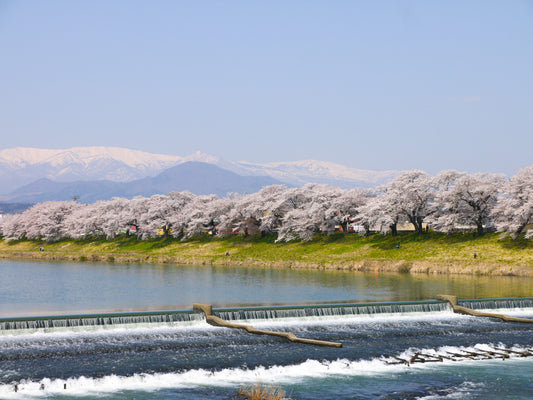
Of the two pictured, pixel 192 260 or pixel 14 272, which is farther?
pixel 192 260

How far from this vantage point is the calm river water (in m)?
26.9

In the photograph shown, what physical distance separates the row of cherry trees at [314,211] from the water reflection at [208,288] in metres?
21.0

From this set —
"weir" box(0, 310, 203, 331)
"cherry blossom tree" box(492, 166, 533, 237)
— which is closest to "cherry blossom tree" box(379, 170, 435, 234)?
"cherry blossom tree" box(492, 166, 533, 237)

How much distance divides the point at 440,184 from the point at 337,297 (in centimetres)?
4988

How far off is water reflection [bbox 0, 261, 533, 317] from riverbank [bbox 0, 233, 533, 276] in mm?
4484

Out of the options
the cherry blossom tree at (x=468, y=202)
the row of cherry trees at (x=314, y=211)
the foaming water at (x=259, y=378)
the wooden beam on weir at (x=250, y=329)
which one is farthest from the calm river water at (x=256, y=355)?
the row of cherry trees at (x=314, y=211)

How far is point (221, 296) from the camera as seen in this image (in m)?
57.5

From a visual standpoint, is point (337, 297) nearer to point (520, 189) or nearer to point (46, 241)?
point (520, 189)

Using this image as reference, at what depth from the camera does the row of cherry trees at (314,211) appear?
91188mm

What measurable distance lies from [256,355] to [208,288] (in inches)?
1267

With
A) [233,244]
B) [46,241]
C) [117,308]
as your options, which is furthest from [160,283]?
[46,241]

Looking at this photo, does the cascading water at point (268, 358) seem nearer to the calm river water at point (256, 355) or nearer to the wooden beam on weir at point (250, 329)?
the calm river water at point (256, 355)

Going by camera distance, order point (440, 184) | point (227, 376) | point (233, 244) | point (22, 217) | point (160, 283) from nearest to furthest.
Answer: point (227, 376), point (160, 283), point (440, 184), point (233, 244), point (22, 217)

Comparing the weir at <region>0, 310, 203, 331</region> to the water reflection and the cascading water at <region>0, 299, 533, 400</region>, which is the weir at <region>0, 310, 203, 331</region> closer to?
the cascading water at <region>0, 299, 533, 400</region>
